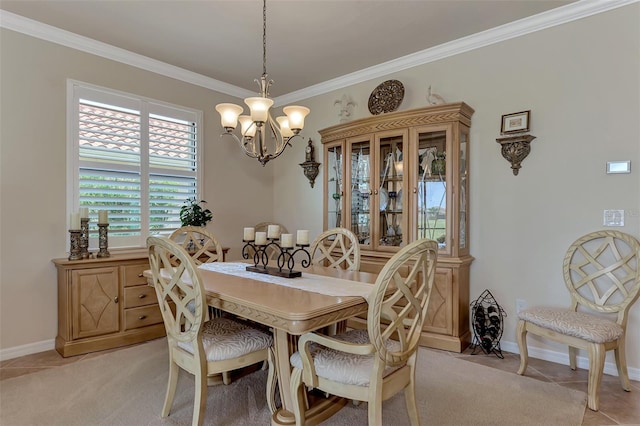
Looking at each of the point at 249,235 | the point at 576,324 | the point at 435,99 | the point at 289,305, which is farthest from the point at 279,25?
the point at 576,324

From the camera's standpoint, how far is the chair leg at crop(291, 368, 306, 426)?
66.1 inches

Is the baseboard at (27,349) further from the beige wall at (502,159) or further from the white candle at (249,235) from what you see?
the white candle at (249,235)

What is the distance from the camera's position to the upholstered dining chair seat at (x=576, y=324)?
212 centimetres

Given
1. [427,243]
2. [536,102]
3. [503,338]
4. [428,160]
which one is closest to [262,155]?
[427,243]

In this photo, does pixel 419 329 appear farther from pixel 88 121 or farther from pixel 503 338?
pixel 88 121

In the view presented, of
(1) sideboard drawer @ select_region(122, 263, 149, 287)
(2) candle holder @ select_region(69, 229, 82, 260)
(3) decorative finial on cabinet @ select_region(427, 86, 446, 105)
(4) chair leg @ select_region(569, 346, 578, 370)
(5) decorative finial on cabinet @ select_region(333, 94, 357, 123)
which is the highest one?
(5) decorative finial on cabinet @ select_region(333, 94, 357, 123)

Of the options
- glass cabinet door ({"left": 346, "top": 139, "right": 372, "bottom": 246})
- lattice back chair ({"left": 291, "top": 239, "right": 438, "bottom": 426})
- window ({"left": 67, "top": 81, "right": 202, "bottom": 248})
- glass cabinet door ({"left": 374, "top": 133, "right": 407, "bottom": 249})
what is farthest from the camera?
glass cabinet door ({"left": 346, "top": 139, "right": 372, "bottom": 246})

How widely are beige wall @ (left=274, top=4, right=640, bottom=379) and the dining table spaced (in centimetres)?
152

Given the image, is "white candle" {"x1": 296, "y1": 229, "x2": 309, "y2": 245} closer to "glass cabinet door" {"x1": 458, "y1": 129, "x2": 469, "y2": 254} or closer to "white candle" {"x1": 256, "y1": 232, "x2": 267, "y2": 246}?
"white candle" {"x1": 256, "y1": 232, "x2": 267, "y2": 246}

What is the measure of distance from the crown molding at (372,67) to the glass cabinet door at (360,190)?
2.86ft

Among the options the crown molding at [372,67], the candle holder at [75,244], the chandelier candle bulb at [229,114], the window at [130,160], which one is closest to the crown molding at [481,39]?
the crown molding at [372,67]

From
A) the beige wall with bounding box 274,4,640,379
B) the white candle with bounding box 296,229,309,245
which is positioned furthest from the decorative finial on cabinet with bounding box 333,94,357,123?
the white candle with bounding box 296,229,309,245

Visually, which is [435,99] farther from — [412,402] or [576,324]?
[412,402]

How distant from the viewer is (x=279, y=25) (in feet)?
9.41
